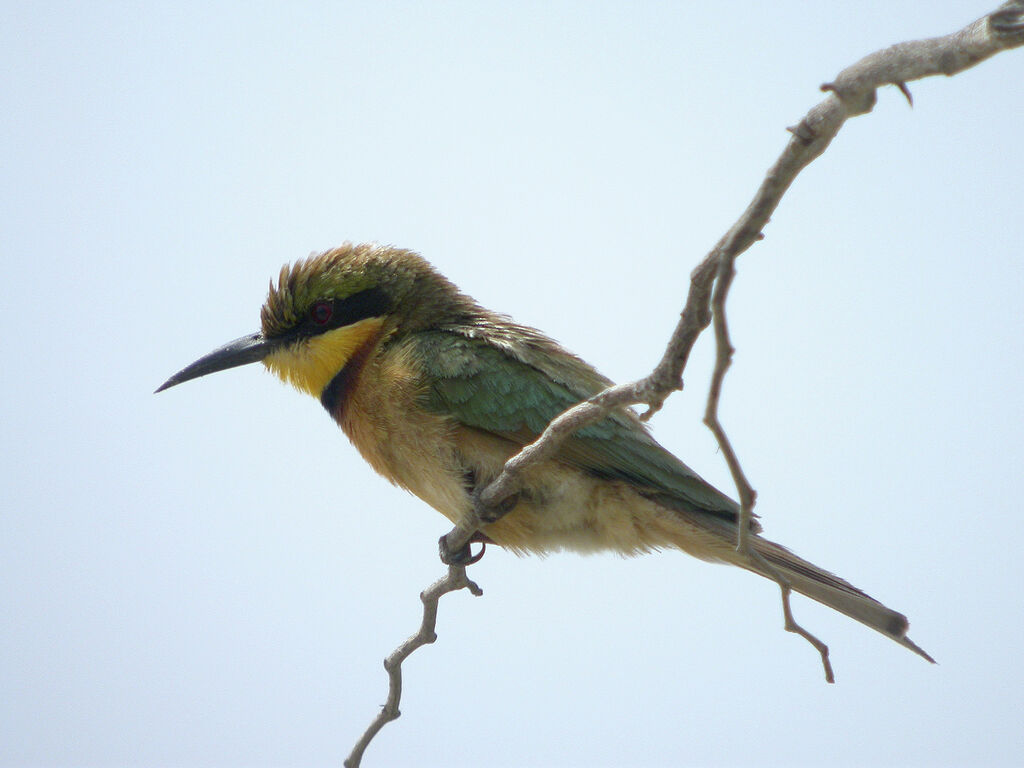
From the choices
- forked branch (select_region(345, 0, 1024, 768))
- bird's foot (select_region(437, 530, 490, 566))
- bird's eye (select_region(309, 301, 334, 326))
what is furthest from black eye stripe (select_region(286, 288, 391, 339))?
forked branch (select_region(345, 0, 1024, 768))

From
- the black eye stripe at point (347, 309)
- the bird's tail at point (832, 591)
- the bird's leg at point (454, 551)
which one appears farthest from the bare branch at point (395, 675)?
the black eye stripe at point (347, 309)

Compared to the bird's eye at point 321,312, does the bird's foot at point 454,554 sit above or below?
below

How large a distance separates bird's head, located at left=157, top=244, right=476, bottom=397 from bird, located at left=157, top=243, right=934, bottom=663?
0.03 feet

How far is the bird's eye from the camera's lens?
3.47m

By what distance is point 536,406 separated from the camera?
9.95 ft

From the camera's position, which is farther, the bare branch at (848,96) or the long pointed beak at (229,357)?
the long pointed beak at (229,357)

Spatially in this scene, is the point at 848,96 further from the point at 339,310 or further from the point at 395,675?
the point at 339,310

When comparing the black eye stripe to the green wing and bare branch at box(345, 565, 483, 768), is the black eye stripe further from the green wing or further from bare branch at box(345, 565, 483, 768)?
bare branch at box(345, 565, 483, 768)

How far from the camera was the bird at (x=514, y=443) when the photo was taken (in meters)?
2.94

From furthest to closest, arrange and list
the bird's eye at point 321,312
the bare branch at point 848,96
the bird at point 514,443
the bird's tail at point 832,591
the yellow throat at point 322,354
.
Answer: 1. the bird's eye at point 321,312
2. the yellow throat at point 322,354
3. the bird at point 514,443
4. the bird's tail at point 832,591
5. the bare branch at point 848,96

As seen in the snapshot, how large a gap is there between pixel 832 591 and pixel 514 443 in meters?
0.95

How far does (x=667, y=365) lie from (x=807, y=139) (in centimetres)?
42

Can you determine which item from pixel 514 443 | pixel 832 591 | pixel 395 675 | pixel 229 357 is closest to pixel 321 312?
pixel 229 357

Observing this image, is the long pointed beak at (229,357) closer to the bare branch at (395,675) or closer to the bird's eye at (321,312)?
the bird's eye at (321,312)
